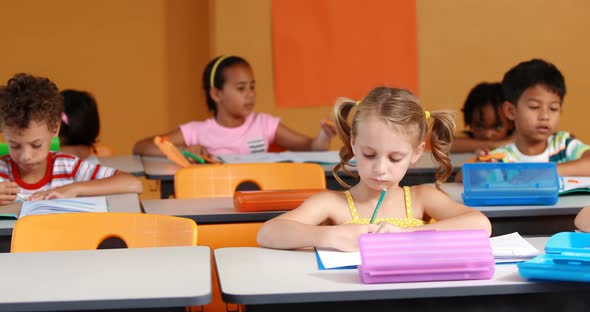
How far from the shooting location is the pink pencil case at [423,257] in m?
1.75

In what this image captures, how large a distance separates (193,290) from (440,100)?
425cm

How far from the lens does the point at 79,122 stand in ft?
14.8

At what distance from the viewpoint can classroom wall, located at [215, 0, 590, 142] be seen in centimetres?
572

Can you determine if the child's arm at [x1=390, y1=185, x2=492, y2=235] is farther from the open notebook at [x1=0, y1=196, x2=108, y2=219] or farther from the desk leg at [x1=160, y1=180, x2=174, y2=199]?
the desk leg at [x1=160, y1=180, x2=174, y2=199]

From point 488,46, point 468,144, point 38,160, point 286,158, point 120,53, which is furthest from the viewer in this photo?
point 120,53

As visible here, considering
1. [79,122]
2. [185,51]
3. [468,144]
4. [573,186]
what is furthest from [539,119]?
[185,51]

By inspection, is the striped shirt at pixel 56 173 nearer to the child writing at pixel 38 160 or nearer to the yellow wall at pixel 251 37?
the child writing at pixel 38 160

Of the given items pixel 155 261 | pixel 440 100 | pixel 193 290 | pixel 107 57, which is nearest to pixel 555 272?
pixel 193 290

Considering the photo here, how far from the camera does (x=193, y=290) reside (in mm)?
1654

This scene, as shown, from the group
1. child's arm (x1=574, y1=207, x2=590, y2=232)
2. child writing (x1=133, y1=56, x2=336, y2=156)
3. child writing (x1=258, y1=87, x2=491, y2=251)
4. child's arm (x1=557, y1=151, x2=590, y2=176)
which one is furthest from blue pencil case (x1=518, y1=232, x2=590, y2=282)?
child writing (x1=133, y1=56, x2=336, y2=156)

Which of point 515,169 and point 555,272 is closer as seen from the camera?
point 555,272

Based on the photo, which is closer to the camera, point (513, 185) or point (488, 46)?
point (513, 185)

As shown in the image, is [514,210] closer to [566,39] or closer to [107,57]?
[566,39]

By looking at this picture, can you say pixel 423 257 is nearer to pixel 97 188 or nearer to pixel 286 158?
pixel 97 188
